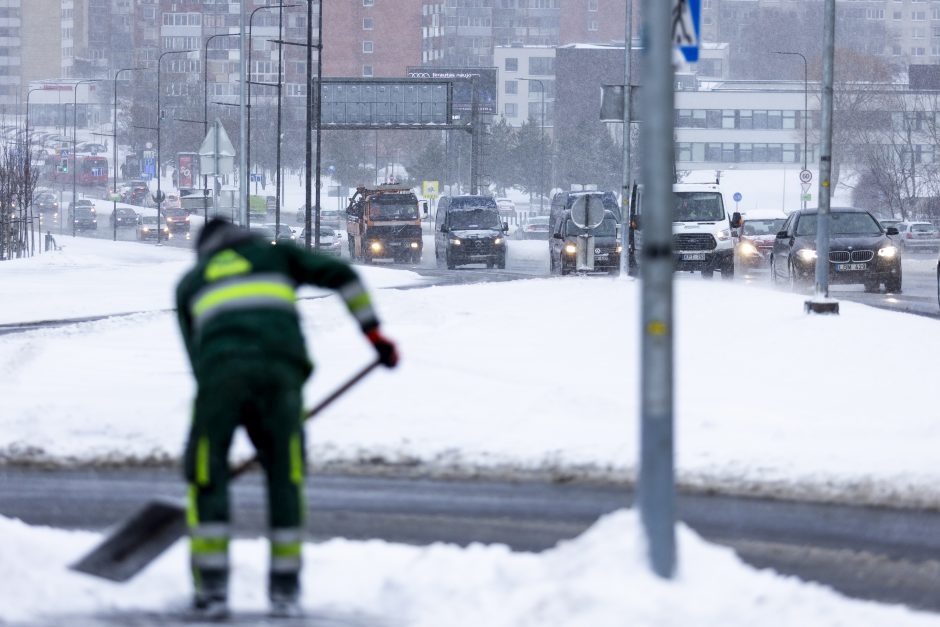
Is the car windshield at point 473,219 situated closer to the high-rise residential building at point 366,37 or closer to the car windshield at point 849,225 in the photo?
the car windshield at point 849,225

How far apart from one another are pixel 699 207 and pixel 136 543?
28.4 metres

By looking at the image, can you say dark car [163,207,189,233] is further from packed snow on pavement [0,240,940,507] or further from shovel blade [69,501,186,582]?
shovel blade [69,501,186,582]

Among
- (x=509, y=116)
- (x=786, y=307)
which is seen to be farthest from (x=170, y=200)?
(x=786, y=307)

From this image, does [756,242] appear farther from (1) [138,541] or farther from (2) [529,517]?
(1) [138,541]

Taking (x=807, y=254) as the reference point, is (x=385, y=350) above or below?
above

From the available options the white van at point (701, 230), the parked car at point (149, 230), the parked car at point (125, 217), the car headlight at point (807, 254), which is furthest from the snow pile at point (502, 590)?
the parked car at point (125, 217)

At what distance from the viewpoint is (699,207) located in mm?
34094

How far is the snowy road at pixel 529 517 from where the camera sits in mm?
7316

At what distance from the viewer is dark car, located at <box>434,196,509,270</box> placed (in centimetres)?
4784

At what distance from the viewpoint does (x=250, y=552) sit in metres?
7.22

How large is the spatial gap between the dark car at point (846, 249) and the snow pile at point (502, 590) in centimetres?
2386

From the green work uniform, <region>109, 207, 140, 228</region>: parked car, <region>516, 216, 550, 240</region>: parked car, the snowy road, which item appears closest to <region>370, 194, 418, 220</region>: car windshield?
<region>516, 216, 550, 240</region>: parked car

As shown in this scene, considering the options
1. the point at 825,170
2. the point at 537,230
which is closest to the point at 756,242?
the point at 825,170

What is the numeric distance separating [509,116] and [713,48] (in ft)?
80.5
